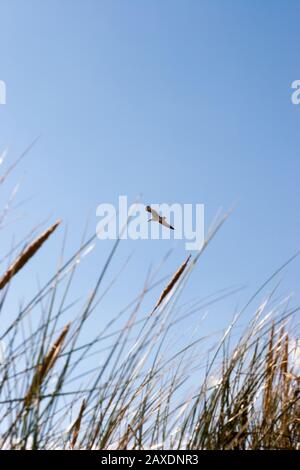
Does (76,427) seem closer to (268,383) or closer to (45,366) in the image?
(45,366)

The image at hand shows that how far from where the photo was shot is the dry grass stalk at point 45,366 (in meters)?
1.56

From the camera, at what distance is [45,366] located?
5.13 ft

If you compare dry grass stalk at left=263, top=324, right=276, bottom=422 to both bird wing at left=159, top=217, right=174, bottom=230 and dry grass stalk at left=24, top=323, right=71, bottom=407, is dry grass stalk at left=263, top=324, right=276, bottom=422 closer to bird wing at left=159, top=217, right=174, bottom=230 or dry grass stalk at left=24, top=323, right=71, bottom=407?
bird wing at left=159, top=217, right=174, bottom=230

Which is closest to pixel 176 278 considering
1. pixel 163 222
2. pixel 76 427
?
pixel 163 222

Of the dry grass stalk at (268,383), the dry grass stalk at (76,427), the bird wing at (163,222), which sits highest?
the bird wing at (163,222)

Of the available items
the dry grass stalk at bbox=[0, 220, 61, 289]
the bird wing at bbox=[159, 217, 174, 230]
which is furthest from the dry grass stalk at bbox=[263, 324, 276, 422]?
the dry grass stalk at bbox=[0, 220, 61, 289]

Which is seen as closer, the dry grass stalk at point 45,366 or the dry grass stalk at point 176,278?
the dry grass stalk at point 45,366

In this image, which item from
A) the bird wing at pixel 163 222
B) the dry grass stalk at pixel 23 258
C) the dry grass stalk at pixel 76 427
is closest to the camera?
the dry grass stalk at pixel 23 258

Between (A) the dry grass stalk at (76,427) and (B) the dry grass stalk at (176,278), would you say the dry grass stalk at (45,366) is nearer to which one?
(A) the dry grass stalk at (76,427)

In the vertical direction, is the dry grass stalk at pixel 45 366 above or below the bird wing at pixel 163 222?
below

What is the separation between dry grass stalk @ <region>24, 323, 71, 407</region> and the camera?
1561 mm

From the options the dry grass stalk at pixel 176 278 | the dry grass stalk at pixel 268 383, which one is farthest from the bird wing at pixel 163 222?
the dry grass stalk at pixel 268 383
